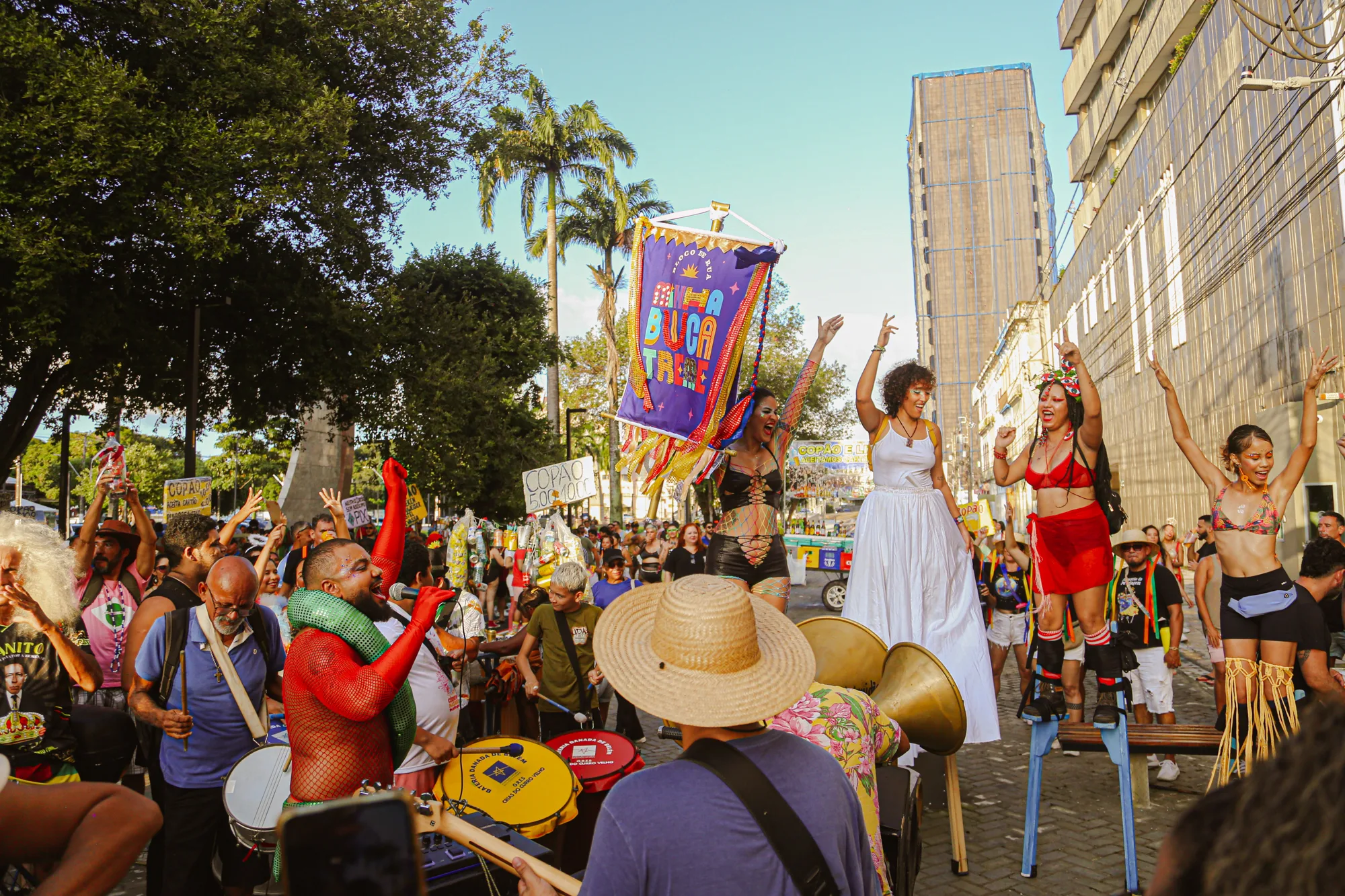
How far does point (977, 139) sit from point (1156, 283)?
8486 cm

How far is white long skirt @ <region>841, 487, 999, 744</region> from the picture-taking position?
20.6ft

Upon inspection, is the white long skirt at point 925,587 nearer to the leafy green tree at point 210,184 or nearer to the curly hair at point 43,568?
the curly hair at point 43,568

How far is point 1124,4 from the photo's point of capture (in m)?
35.0

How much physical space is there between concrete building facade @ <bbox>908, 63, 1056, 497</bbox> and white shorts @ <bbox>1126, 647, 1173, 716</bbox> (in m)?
96.4

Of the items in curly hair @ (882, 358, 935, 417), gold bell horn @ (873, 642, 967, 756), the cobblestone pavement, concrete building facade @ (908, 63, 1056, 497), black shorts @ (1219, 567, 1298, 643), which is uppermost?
concrete building facade @ (908, 63, 1056, 497)

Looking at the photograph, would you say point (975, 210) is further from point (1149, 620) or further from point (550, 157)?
point (1149, 620)

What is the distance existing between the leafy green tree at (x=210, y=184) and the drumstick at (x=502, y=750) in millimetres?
10806

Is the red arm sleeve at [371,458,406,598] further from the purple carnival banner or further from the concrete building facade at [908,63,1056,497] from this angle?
the concrete building facade at [908,63,1056,497]

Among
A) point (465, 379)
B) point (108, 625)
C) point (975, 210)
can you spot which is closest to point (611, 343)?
point (465, 379)

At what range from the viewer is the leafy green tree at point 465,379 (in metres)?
19.2

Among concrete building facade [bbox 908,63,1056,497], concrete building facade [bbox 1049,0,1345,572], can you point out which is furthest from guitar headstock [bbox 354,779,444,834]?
concrete building facade [bbox 908,63,1056,497]

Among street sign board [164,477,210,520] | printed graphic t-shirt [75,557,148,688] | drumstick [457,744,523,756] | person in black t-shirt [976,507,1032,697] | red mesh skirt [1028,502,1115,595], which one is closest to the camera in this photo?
drumstick [457,744,523,756]

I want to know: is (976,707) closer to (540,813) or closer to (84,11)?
(540,813)

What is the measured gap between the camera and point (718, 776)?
2.08 m
